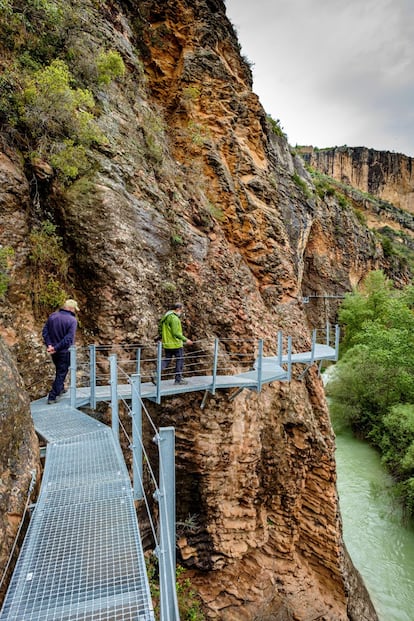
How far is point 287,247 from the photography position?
11.4 m

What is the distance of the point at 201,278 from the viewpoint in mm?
8062

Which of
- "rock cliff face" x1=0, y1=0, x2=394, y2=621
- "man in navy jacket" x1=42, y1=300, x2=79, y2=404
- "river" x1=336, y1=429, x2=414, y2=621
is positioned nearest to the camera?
"man in navy jacket" x1=42, y1=300, x2=79, y2=404

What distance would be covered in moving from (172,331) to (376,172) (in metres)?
63.1

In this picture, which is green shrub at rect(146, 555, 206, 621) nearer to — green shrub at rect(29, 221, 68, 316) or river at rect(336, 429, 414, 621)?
green shrub at rect(29, 221, 68, 316)

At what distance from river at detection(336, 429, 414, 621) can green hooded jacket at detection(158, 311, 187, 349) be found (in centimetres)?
972

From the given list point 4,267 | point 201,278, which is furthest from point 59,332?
point 201,278

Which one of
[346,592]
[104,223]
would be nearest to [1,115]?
[104,223]

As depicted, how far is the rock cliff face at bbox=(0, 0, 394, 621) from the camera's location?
6430 mm

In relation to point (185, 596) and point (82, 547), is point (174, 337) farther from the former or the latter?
point (185, 596)

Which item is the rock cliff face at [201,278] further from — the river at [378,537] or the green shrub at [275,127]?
the green shrub at [275,127]

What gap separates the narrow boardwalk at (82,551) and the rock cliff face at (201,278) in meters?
3.24

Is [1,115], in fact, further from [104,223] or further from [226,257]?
[226,257]

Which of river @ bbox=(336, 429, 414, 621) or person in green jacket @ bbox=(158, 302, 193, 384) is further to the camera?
river @ bbox=(336, 429, 414, 621)

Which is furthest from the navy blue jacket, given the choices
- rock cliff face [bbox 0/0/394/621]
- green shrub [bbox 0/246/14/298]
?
green shrub [bbox 0/246/14/298]
